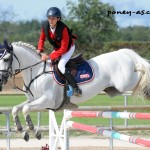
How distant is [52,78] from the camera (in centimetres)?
863

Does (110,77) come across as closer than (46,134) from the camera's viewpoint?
Yes

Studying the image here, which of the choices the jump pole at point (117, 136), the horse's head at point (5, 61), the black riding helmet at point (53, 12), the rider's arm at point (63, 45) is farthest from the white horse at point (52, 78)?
the black riding helmet at point (53, 12)

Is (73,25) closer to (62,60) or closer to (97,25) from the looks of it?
(97,25)

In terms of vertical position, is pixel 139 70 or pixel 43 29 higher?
pixel 43 29

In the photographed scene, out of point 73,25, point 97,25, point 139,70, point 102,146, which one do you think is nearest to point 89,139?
point 102,146

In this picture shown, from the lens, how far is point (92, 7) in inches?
2397

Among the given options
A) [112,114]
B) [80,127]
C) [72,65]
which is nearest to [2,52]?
[72,65]

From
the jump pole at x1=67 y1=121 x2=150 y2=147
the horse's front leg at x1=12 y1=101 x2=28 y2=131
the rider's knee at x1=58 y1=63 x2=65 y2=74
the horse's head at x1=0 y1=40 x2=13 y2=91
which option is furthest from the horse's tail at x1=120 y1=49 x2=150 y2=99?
the horse's head at x1=0 y1=40 x2=13 y2=91

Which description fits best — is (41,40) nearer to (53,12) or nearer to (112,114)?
(53,12)

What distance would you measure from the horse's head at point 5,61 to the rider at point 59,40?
1.69 feet

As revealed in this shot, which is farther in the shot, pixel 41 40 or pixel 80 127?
pixel 41 40

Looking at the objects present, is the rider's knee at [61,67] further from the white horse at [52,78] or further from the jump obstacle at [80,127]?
Answer: the jump obstacle at [80,127]

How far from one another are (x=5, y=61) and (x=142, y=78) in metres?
2.22

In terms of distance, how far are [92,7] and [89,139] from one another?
48292 millimetres
